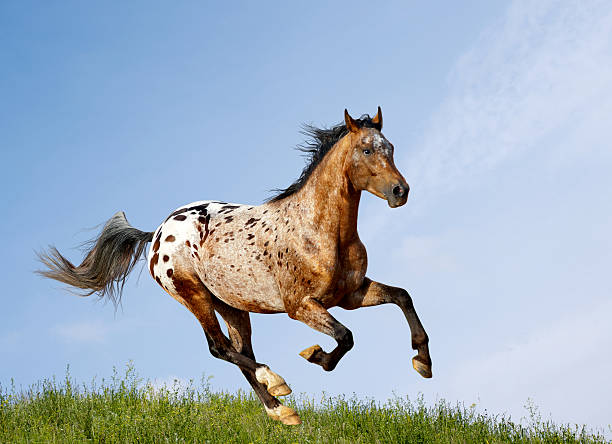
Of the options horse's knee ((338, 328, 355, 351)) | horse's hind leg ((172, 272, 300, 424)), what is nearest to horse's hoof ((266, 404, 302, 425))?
horse's hind leg ((172, 272, 300, 424))

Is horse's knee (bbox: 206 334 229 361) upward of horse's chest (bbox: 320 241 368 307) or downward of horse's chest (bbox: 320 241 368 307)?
downward

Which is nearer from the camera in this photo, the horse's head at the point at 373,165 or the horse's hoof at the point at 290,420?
the horse's head at the point at 373,165

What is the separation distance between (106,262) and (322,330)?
3.78 meters

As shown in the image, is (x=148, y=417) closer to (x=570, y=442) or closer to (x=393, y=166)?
(x=393, y=166)

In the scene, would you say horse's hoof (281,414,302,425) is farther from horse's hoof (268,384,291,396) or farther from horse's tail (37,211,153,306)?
horse's tail (37,211,153,306)

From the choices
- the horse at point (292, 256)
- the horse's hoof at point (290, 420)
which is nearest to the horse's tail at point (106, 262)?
the horse at point (292, 256)

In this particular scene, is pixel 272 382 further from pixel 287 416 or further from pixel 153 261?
pixel 153 261

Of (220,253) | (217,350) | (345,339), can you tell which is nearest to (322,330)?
(345,339)

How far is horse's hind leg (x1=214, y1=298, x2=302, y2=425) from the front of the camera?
6.69 metres

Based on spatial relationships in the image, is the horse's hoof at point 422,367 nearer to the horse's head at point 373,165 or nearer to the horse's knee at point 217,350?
the horse's head at point 373,165

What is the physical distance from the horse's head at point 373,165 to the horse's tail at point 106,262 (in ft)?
11.4

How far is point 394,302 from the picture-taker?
261 inches

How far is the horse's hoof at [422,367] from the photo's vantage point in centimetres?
647

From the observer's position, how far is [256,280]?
674 cm
